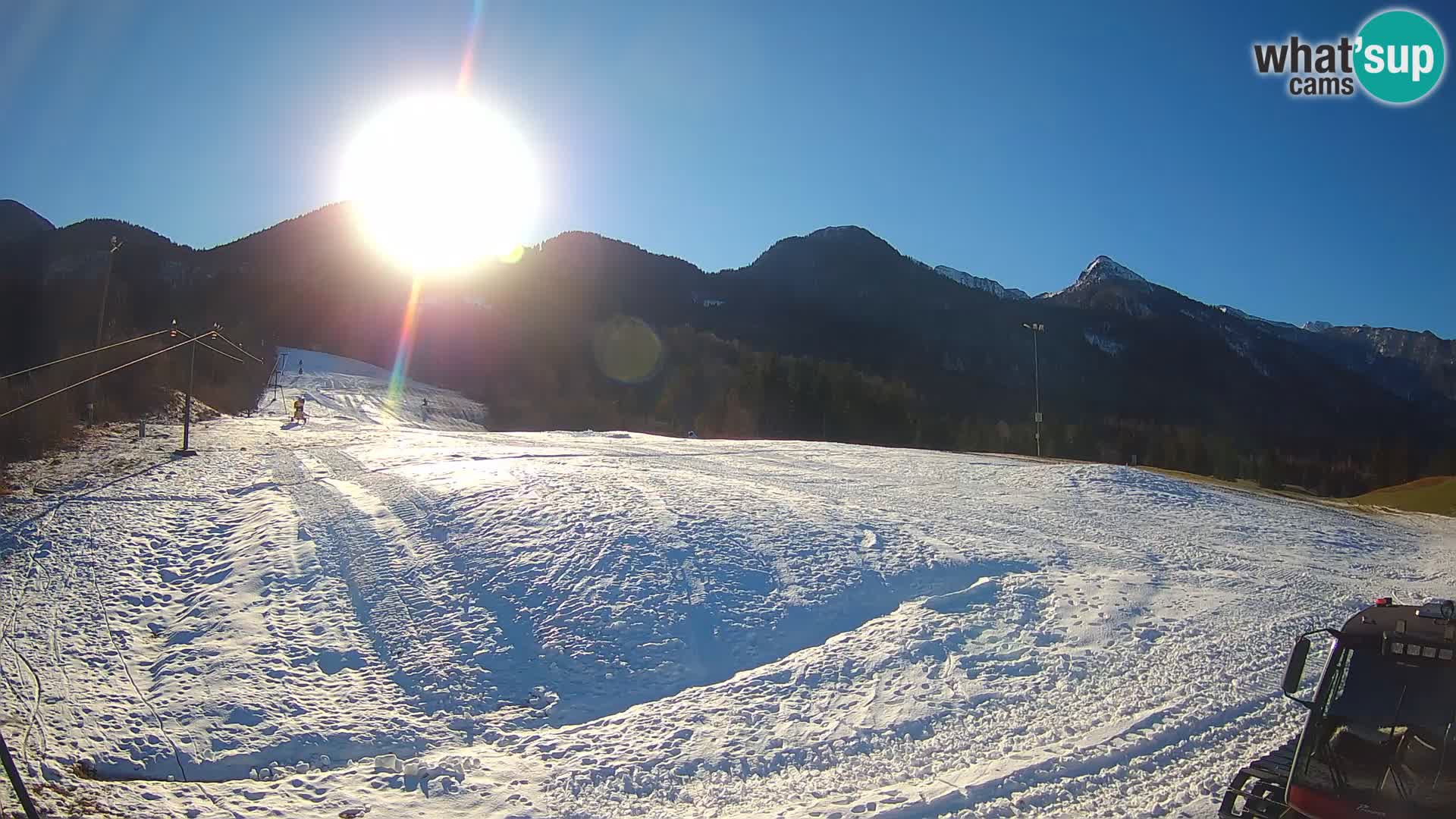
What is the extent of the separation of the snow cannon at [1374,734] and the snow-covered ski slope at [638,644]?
999 mm

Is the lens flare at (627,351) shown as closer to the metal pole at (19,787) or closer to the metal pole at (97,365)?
the metal pole at (97,365)

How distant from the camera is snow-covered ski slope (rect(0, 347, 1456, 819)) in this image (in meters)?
7.48

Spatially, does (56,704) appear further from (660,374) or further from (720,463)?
(660,374)

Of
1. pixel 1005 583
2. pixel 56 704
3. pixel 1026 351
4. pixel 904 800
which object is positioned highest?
pixel 1026 351

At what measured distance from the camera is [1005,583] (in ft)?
44.5

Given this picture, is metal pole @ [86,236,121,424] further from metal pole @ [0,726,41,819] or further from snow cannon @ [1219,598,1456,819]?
snow cannon @ [1219,598,1456,819]

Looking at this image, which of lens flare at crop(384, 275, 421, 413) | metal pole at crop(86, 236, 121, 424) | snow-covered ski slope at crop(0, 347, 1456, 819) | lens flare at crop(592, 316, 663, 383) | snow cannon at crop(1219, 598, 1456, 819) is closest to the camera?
snow cannon at crop(1219, 598, 1456, 819)

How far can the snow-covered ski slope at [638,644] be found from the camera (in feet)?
24.5

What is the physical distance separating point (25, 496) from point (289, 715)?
16.0m

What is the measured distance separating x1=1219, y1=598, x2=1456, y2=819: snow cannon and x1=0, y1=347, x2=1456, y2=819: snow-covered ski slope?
999 millimetres

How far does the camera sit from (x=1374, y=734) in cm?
569

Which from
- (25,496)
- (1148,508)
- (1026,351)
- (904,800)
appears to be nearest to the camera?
(904,800)

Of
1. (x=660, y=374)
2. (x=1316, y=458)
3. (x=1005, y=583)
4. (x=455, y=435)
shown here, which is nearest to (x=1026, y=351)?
(x=1316, y=458)

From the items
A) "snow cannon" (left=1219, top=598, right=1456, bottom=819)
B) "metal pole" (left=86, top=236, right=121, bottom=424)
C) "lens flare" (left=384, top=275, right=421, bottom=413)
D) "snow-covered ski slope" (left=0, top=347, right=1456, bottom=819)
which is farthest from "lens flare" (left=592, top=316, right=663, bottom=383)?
"snow cannon" (left=1219, top=598, right=1456, bottom=819)
